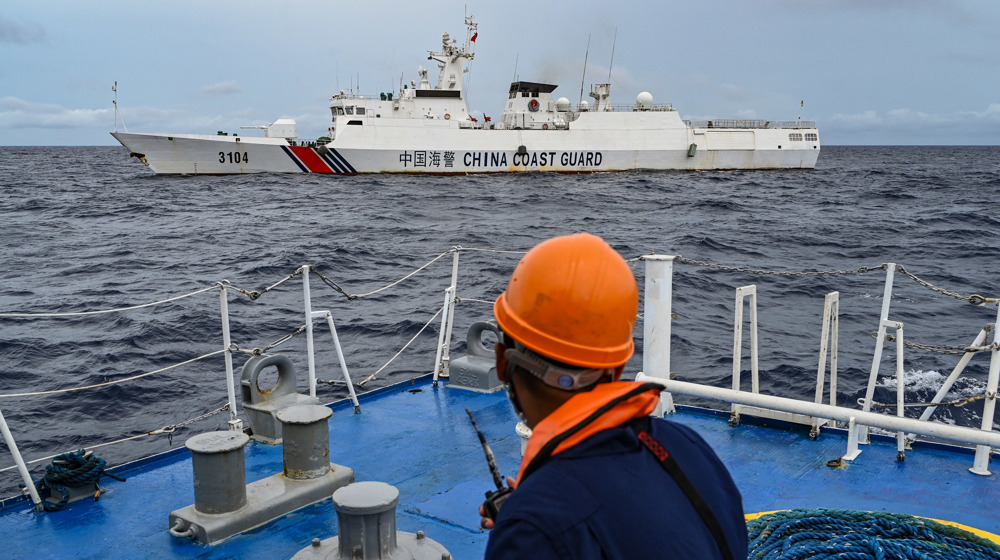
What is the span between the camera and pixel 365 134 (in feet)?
129

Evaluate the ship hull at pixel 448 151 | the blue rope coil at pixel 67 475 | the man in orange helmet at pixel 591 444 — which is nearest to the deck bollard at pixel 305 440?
the blue rope coil at pixel 67 475

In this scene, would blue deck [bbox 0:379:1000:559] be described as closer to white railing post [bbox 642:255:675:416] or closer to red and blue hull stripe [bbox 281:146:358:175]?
white railing post [bbox 642:255:675:416]

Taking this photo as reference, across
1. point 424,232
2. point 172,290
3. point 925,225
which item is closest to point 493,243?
point 424,232

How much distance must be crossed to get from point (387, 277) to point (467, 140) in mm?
27021

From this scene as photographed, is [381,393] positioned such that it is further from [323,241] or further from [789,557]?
[323,241]

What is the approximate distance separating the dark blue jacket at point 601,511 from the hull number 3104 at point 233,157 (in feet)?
136

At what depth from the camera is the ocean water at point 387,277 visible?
360 inches

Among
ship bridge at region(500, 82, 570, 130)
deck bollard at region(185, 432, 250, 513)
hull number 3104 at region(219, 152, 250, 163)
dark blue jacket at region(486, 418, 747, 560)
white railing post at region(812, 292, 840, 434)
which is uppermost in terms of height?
ship bridge at region(500, 82, 570, 130)

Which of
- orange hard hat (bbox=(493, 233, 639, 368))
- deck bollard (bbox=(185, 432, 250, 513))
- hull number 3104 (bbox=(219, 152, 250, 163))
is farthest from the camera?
hull number 3104 (bbox=(219, 152, 250, 163))

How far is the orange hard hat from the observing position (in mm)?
1253

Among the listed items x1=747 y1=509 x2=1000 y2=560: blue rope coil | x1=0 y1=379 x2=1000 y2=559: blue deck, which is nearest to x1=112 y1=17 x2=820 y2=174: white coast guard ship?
x1=0 y1=379 x2=1000 y2=559: blue deck

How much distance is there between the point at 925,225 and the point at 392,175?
26983mm

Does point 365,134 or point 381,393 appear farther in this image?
point 365,134

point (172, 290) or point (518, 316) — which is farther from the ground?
point (518, 316)
